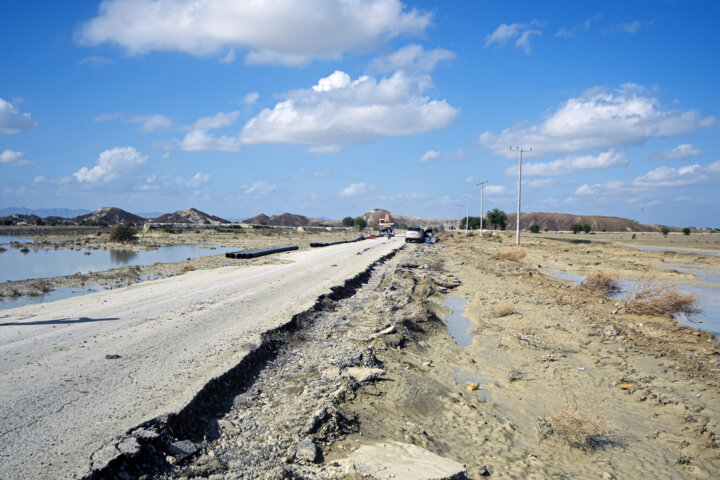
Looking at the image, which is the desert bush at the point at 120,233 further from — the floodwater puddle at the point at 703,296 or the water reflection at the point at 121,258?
the floodwater puddle at the point at 703,296

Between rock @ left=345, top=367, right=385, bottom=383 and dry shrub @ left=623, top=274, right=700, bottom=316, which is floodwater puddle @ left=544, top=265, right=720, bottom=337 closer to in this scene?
dry shrub @ left=623, top=274, right=700, bottom=316

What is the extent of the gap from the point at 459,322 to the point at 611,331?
13.2ft

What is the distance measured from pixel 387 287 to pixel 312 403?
1155 cm

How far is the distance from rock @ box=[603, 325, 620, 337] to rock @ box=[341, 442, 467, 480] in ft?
28.9

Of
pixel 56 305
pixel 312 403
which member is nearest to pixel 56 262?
pixel 56 305

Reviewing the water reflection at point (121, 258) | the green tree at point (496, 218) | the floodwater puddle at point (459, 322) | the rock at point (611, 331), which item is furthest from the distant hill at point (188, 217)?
the rock at point (611, 331)

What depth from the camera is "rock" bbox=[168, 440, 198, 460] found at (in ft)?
14.4

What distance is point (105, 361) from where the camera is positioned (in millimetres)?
6742

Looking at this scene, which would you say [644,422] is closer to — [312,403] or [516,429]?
[516,429]

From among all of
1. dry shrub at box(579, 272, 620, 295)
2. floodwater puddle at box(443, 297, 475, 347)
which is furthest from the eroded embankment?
dry shrub at box(579, 272, 620, 295)

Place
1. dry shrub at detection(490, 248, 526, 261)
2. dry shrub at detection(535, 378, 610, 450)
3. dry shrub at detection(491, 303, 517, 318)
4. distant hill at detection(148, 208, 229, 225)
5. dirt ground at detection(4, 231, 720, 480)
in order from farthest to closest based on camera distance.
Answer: distant hill at detection(148, 208, 229, 225) < dry shrub at detection(490, 248, 526, 261) < dry shrub at detection(491, 303, 517, 318) < dry shrub at detection(535, 378, 610, 450) < dirt ground at detection(4, 231, 720, 480)

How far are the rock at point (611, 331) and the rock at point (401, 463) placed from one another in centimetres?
880

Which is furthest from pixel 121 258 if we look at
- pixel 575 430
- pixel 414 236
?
pixel 575 430

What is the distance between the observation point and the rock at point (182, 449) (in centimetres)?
438
